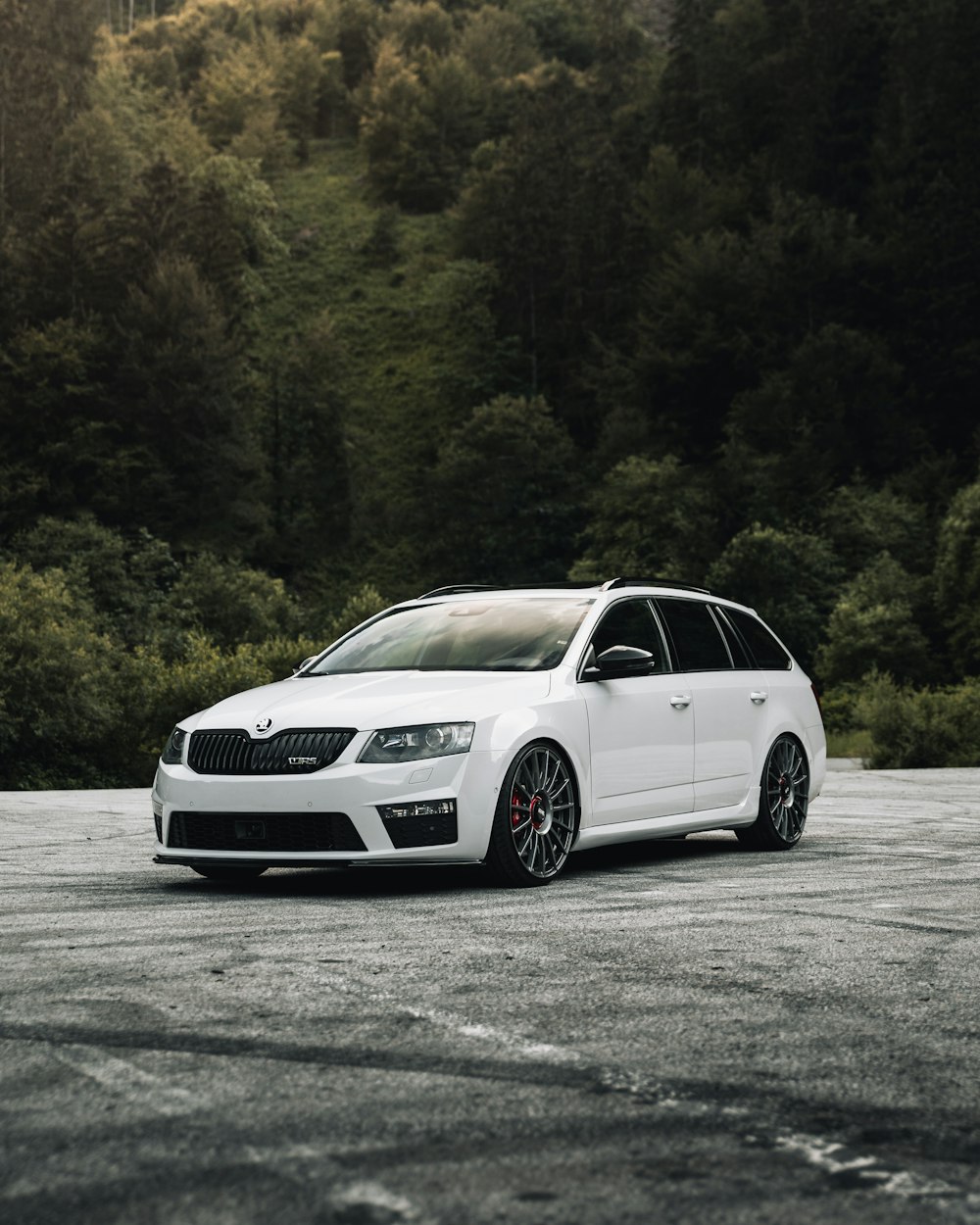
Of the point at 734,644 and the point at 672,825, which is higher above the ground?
the point at 734,644

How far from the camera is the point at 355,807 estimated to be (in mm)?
8031

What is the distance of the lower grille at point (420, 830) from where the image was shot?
26.5ft

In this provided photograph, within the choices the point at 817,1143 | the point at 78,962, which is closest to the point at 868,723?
the point at 78,962

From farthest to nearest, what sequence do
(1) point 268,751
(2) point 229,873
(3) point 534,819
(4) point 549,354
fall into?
(4) point 549,354 < (2) point 229,873 < (3) point 534,819 < (1) point 268,751

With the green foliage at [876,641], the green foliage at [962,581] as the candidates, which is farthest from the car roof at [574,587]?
the green foliage at [962,581]

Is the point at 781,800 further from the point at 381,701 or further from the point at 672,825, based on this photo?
the point at 381,701

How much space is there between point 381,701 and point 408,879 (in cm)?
113

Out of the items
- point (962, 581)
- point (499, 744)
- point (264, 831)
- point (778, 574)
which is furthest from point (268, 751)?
point (778, 574)

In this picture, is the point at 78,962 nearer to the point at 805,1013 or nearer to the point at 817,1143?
the point at 805,1013

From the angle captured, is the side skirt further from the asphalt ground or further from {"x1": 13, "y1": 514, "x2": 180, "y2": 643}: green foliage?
{"x1": 13, "y1": 514, "x2": 180, "y2": 643}: green foliage

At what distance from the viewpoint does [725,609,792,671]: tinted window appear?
11.2m

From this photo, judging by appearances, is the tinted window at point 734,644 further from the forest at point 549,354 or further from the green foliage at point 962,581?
the green foliage at point 962,581

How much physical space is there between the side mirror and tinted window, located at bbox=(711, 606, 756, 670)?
171 centimetres

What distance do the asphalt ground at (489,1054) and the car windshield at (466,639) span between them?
4.49ft
